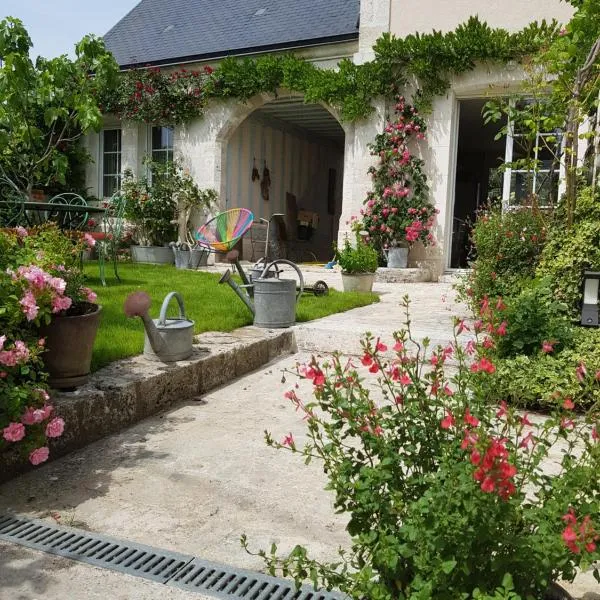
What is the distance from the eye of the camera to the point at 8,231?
108 inches

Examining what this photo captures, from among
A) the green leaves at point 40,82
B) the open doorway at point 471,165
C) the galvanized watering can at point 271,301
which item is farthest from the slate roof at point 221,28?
the galvanized watering can at point 271,301

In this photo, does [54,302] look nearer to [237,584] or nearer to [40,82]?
[237,584]

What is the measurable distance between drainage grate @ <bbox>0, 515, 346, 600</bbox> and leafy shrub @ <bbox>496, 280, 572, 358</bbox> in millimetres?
2048

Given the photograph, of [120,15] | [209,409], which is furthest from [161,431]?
[120,15]

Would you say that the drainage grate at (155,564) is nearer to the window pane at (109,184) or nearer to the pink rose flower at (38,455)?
the pink rose flower at (38,455)

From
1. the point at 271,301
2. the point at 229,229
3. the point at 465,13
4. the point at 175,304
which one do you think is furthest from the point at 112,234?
the point at 465,13

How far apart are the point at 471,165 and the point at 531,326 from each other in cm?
1270

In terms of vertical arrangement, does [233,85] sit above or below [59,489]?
above

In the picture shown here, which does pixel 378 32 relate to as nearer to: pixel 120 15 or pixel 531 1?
pixel 531 1

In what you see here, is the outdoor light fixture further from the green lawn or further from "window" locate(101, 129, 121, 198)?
"window" locate(101, 129, 121, 198)

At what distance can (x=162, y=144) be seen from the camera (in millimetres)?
10812

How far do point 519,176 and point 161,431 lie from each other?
266 inches

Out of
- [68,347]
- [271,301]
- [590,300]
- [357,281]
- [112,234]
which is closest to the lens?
[68,347]

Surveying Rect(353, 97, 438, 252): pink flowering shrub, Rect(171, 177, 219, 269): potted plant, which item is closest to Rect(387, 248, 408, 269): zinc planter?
Rect(353, 97, 438, 252): pink flowering shrub
